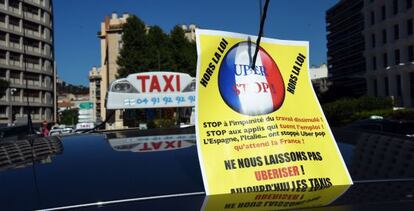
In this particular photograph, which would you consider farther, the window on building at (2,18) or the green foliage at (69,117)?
the green foliage at (69,117)

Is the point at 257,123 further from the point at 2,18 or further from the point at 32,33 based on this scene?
the point at 32,33

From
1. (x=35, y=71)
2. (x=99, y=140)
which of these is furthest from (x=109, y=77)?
(x=99, y=140)

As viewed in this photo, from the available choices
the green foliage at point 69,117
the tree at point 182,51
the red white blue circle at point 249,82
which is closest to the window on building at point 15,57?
the tree at point 182,51

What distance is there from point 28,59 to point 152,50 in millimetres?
32375

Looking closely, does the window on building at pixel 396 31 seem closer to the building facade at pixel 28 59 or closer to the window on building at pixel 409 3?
the window on building at pixel 409 3

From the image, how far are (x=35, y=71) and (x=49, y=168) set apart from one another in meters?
76.9

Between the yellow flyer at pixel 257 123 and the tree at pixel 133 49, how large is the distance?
144 ft

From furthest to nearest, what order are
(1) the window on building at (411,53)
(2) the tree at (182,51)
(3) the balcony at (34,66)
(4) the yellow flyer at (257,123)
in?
(3) the balcony at (34,66)
(1) the window on building at (411,53)
(2) the tree at (182,51)
(4) the yellow flyer at (257,123)

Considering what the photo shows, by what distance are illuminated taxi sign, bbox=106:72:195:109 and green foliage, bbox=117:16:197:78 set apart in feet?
98.2

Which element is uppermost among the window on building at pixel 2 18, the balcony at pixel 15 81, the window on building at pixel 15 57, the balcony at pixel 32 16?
the balcony at pixel 32 16

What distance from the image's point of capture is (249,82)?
1808 millimetres

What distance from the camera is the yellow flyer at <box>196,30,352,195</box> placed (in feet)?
5.41

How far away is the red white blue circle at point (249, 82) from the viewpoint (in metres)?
1.75

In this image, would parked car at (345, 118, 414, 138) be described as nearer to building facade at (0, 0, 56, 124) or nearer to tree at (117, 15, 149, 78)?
tree at (117, 15, 149, 78)
